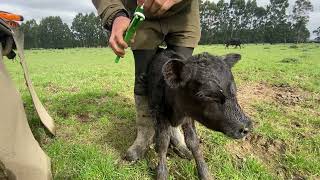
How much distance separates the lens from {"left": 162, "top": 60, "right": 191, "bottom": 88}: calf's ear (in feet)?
12.2

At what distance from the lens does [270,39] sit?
98.7 meters

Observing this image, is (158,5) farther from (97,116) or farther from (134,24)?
(97,116)

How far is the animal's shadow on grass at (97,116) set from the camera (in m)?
5.55

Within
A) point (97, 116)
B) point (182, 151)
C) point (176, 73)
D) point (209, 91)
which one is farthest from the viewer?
point (97, 116)

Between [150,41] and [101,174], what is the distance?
1686 mm

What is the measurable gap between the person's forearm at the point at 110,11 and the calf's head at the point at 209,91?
106 centimetres

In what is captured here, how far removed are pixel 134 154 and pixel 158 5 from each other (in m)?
1.79

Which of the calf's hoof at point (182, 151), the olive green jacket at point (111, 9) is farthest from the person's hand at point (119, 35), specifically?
the calf's hoof at point (182, 151)

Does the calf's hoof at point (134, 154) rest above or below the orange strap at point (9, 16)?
below

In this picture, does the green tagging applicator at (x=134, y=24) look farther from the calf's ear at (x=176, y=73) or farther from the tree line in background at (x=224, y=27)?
the tree line in background at (x=224, y=27)

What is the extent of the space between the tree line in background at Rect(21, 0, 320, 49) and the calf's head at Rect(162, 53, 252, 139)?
92.4 meters

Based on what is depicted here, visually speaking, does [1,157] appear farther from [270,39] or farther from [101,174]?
[270,39]

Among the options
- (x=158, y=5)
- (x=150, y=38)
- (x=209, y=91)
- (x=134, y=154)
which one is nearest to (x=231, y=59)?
(x=209, y=91)

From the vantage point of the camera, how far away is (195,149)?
448cm
